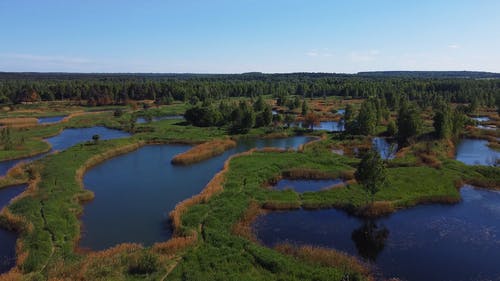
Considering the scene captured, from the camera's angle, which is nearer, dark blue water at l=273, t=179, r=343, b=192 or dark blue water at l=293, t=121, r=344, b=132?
dark blue water at l=273, t=179, r=343, b=192

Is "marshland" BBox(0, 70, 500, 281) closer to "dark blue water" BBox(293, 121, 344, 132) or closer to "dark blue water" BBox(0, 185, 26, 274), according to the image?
"dark blue water" BBox(0, 185, 26, 274)

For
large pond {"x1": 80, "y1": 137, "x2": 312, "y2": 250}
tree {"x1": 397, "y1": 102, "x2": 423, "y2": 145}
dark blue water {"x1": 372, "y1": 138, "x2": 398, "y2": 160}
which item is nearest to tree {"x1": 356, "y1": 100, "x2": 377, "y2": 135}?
dark blue water {"x1": 372, "y1": 138, "x2": 398, "y2": 160}

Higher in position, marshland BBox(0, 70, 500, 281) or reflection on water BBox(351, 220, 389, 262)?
marshland BBox(0, 70, 500, 281)

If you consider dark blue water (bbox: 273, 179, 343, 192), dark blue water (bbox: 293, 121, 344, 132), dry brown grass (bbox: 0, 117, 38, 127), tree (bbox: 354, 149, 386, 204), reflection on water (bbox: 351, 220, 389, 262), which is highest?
tree (bbox: 354, 149, 386, 204)

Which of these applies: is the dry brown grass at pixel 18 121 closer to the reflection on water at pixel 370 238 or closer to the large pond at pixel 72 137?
the large pond at pixel 72 137

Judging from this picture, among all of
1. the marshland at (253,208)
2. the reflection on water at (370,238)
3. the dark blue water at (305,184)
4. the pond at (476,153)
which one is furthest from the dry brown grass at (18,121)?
the pond at (476,153)

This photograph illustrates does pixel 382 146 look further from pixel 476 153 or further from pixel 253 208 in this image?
pixel 253 208

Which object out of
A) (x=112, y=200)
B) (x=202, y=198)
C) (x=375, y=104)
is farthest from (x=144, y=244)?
(x=375, y=104)
